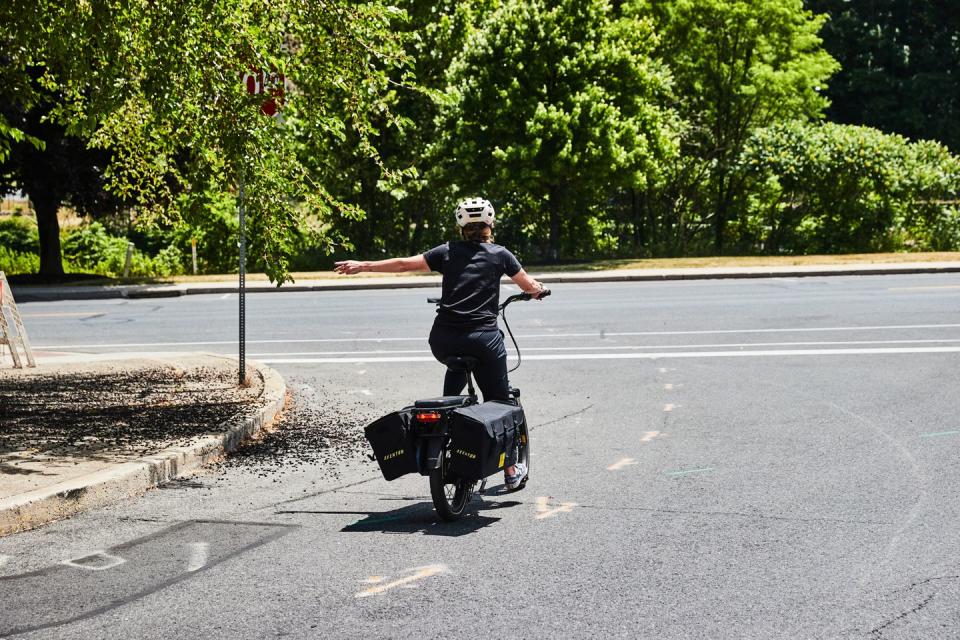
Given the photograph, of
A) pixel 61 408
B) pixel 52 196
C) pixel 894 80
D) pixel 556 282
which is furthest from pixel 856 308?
pixel 894 80

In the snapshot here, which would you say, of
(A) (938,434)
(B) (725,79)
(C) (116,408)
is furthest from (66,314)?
(B) (725,79)

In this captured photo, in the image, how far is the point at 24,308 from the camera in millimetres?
22047

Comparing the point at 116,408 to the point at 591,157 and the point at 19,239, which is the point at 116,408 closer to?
the point at 591,157

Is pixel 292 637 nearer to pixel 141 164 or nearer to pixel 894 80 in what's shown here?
pixel 141 164

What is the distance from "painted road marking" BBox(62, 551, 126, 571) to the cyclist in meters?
2.12

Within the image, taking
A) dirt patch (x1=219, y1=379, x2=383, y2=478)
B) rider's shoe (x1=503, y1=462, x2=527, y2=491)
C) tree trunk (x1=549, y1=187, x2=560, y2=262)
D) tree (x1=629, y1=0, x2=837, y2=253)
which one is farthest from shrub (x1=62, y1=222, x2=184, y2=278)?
rider's shoe (x1=503, y1=462, x2=527, y2=491)

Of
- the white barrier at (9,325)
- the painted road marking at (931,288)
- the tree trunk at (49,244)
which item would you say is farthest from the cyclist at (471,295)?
the tree trunk at (49,244)

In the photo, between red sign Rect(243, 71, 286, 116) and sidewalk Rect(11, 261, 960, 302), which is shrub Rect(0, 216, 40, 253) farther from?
red sign Rect(243, 71, 286, 116)

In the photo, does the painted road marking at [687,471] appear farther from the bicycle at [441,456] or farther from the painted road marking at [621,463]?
the bicycle at [441,456]

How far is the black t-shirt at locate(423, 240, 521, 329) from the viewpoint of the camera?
670 cm

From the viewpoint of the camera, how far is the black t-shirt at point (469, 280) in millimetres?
6699

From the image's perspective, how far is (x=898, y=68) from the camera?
5231 centimetres

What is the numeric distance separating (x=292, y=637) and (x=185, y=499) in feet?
8.78

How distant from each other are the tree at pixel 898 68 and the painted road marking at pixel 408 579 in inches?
1932
